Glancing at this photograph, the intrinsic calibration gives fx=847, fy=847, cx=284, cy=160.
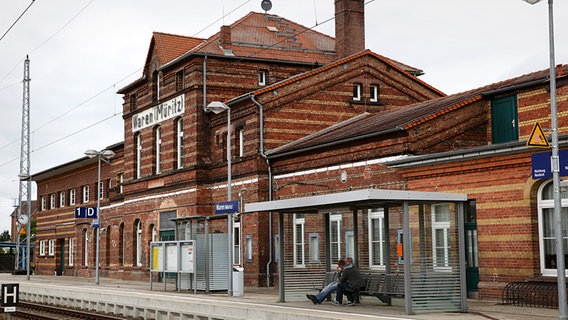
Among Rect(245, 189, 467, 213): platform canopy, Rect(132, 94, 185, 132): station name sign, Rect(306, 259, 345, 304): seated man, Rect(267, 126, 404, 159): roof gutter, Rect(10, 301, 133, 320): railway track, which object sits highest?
Rect(132, 94, 185, 132): station name sign

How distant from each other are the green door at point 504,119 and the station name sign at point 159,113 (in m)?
16.0

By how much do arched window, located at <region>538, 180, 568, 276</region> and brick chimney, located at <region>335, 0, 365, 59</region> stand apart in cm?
1868

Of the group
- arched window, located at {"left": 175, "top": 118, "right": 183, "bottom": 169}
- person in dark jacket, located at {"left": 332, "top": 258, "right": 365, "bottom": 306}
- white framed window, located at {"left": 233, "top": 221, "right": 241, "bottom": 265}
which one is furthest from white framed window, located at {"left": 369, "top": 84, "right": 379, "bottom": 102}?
person in dark jacket, located at {"left": 332, "top": 258, "right": 365, "bottom": 306}

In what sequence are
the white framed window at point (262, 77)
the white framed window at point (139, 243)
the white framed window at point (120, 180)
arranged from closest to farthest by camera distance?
the white framed window at point (262, 77), the white framed window at point (139, 243), the white framed window at point (120, 180)

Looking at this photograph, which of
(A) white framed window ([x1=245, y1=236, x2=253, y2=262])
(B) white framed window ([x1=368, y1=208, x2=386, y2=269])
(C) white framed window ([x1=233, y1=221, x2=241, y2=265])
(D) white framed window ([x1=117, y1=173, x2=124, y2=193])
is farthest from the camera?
(D) white framed window ([x1=117, y1=173, x2=124, y2=193])

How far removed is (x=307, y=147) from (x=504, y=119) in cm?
716

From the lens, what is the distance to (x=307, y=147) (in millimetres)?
30375

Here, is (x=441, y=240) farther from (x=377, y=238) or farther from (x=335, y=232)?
(x=335, y=232)

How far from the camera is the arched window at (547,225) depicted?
2069cm

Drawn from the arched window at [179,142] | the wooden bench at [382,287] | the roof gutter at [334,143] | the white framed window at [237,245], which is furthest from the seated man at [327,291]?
the arched window at [179,142]

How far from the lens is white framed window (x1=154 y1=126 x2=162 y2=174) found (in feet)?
136

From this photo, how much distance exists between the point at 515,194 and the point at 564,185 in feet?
4.16

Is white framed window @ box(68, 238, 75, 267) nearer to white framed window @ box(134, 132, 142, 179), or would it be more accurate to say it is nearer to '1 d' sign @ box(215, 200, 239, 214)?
white framed window @ box(134, 132, 142, 179)

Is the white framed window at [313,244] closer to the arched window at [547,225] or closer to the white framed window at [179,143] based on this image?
the arched window at [547,225]
